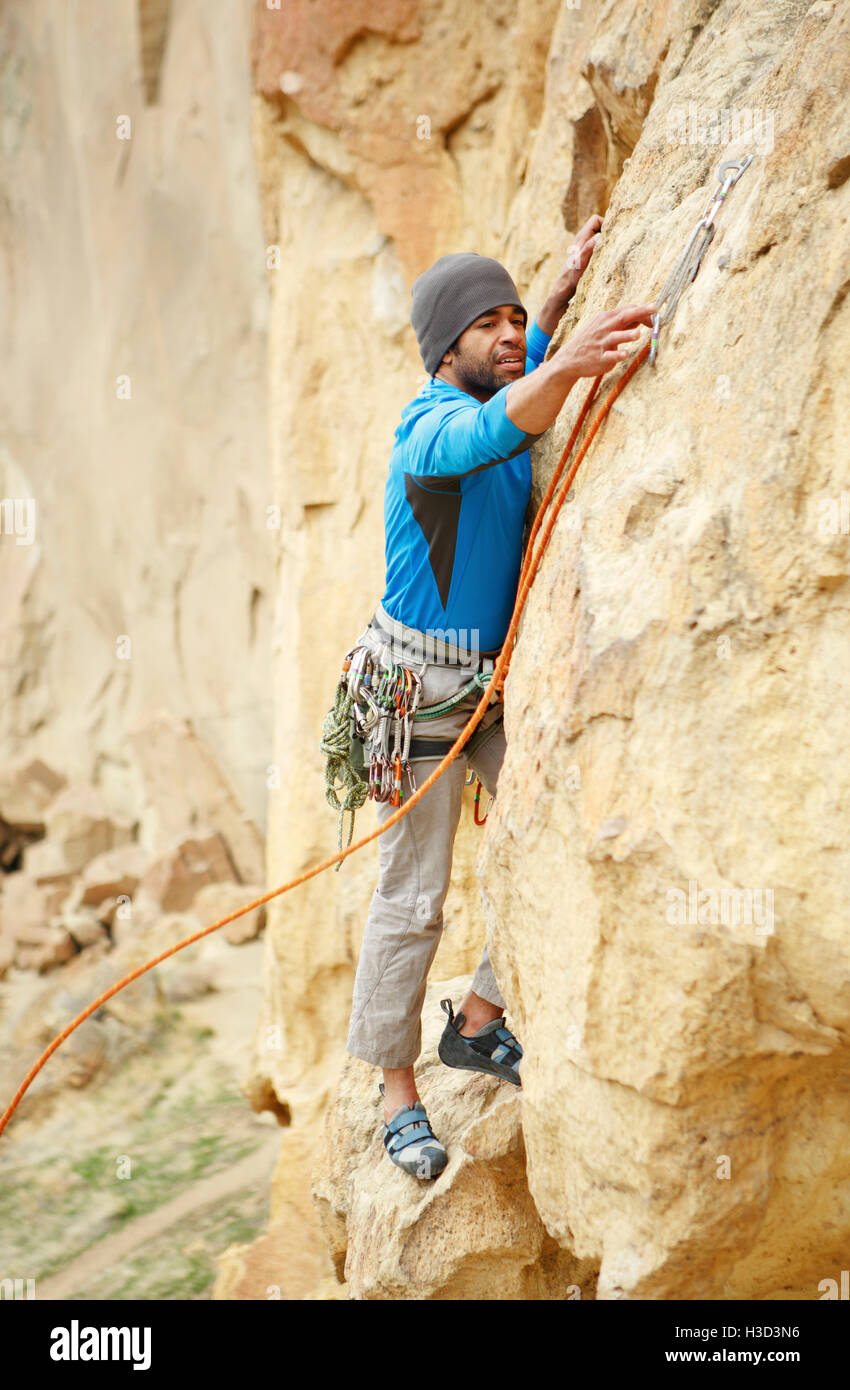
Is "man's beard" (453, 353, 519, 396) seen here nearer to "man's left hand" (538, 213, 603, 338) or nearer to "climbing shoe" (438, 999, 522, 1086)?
"man's left hand" (538, 213, 603, 338)

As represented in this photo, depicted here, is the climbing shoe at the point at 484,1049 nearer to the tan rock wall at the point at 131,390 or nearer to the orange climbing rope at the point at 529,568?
the orange climbing rope at the point at 529,568

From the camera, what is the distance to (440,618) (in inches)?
105

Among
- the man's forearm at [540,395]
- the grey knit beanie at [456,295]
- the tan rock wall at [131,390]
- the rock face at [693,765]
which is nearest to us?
the rock face at [693,765]

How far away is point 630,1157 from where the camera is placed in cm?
210

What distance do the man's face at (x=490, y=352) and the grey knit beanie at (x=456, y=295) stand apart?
0.02 metres

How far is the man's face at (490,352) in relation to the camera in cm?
266

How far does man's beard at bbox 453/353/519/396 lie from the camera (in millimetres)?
2664

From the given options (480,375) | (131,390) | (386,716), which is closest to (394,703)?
(386,716)

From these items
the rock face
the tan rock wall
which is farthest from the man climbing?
the tan rock wall

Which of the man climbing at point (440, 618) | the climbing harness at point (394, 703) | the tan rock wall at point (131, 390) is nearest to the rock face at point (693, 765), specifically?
the man climbing at point (440, 618)

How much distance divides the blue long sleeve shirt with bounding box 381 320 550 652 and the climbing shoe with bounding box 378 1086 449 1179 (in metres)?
1.13

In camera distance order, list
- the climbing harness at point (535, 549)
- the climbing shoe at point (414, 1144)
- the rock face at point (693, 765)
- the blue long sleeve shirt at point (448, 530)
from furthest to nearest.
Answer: the climbing shoe at point (414, 1144) → the blue long sleeve shirt at point (448, 530) → the climbing harness at point (535, 549) → the rock face at point (693, 765)

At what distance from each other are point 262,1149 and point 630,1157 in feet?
15.5

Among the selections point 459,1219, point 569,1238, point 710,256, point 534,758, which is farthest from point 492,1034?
point 710,256
